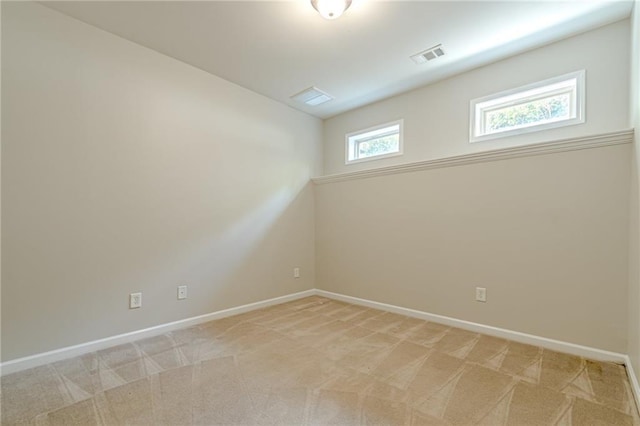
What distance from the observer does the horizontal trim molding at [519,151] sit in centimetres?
215

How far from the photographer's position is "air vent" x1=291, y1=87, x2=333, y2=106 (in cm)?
357

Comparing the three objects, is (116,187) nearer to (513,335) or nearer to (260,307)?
(260,307)

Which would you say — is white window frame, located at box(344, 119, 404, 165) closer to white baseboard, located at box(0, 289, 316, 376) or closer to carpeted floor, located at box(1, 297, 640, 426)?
carpeted floor, located at box(1, 297, 640, 426)

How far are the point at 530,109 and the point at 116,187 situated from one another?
12.7 ft

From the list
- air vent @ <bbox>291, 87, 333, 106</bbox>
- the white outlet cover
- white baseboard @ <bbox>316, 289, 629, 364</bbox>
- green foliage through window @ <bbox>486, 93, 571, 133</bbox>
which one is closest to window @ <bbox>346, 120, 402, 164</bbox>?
air vent @ <bbox>291, 87, 333, 106</bbox>

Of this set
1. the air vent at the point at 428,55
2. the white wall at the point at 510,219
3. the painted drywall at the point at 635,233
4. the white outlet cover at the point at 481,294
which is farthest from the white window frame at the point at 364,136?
the painted drywall at the point at 635,233

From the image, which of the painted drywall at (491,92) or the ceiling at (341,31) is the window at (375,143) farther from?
the ceiling at (341,31)

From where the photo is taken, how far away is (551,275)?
239 centimetres

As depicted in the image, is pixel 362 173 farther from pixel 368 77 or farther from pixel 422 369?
pixel 422 369

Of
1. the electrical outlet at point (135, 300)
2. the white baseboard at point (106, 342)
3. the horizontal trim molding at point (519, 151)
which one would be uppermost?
the horizontal trim molding at point (519, 151)

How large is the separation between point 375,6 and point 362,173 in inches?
72.8

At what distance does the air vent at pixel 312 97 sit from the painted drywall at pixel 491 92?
57 cm

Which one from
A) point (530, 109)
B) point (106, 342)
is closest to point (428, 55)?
point (530, 109)

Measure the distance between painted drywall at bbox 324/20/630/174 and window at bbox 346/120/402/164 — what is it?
80 mm
